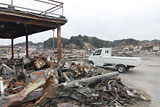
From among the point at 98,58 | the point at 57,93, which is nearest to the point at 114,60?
the point at 98,58

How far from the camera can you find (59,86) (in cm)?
325

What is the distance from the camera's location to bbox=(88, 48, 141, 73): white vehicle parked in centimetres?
819

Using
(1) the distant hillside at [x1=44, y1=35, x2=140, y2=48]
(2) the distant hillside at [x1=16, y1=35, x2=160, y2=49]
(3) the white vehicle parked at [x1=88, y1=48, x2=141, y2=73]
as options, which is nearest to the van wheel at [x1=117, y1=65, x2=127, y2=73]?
(3) the white vehicle parked at [x1=88, y1=48, x2=141, y2=73]

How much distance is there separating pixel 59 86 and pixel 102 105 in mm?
1675

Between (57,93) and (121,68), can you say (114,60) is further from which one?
(57,93)

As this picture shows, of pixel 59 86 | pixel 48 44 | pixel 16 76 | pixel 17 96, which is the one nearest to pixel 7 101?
pixel 17 96

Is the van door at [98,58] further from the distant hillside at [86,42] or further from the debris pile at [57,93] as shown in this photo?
the distant hillside at [86,42]

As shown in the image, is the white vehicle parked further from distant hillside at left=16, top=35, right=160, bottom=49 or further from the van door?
distant hillside at left=16, top=35, right=160, bottom=49

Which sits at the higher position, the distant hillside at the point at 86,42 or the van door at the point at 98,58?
the distant hillside at the point at 86,42

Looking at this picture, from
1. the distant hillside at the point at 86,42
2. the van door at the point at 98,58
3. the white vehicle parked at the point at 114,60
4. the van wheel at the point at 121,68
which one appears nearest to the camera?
the white vehicle parked at the point at 114,60

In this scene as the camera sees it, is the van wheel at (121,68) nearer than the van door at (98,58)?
Yes

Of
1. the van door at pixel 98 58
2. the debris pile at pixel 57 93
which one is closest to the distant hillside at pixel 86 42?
the van door at pixel 98 58

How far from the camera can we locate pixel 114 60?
8.84m

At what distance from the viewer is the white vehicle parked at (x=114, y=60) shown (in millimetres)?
8188
